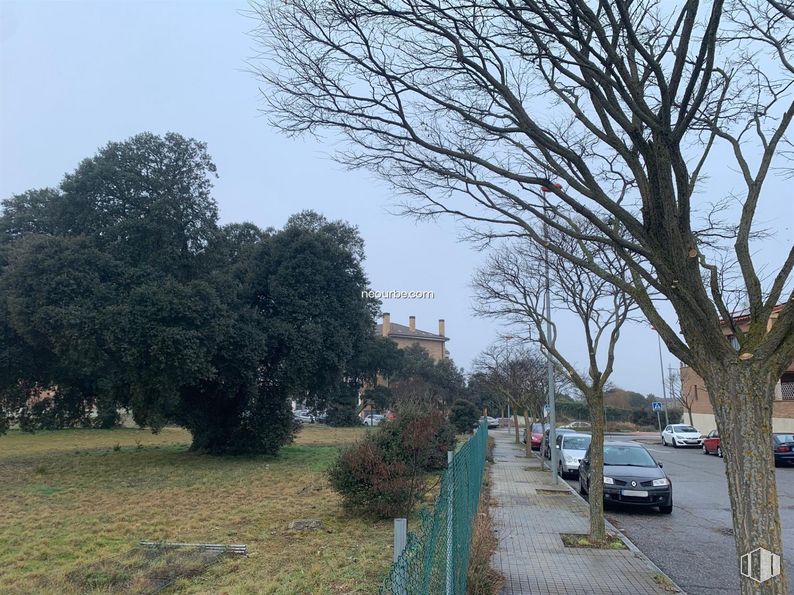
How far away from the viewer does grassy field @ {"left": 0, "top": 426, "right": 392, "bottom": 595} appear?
280 inches

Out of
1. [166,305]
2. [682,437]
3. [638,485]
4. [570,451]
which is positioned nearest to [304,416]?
[682,437]

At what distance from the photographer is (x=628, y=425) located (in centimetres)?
5969

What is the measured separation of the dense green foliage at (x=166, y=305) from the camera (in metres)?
17.8

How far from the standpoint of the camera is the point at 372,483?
1067 centimetres

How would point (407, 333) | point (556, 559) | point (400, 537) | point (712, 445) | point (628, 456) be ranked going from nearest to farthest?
1. point (400, 537)
2. point (556, 559)
3. point (628, 456)
4. point (712, 445)
5. point (407, 333)

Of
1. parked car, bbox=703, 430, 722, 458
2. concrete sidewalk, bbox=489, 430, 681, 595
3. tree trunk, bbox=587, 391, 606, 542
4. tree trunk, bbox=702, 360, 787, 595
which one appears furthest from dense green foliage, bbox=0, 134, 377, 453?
parked car, bbox=703, 430, 722, 458

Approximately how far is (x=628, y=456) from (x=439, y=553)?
11.6m

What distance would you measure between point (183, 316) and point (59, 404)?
8.28 metres

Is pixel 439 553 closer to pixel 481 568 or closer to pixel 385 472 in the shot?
pixel 481 568

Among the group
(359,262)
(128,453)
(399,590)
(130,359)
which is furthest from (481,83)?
(128,453)

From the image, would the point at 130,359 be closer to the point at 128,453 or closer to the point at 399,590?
the point at 128,453

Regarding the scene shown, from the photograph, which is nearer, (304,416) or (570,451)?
(570,451)

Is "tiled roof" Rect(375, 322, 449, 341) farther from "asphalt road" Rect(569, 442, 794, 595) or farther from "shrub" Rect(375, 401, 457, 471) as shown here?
"shrub" Rect(375, 401, 457, 471)

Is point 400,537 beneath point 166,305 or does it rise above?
beneath
